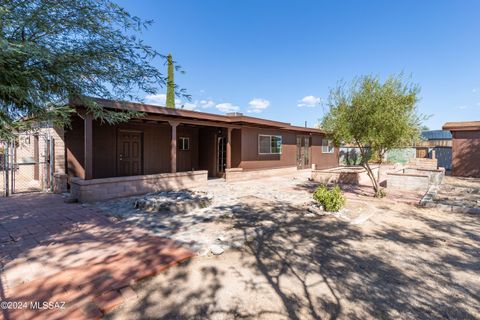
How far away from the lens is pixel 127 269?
2982 millimetres

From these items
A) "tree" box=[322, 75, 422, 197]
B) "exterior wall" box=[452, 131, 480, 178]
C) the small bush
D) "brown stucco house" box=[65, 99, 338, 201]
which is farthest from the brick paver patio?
"exterior wall" box=[452, 131, 480, 178]

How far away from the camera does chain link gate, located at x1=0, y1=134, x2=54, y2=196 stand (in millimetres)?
7341

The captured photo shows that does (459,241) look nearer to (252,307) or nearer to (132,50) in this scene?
(252,307)

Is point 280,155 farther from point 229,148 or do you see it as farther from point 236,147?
point 229,148

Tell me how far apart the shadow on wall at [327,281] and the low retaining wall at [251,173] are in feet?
21.4

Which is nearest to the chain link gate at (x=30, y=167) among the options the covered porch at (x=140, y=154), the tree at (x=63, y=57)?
the covered porch at (x=140, y=154)

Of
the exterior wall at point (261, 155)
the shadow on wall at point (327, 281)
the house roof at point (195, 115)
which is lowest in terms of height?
the shadow on wall at point (327, 281)

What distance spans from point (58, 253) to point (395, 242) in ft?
17.9

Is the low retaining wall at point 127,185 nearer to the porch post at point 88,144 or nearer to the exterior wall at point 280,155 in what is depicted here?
the porch post at point 88,144

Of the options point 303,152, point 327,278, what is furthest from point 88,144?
point 303,152

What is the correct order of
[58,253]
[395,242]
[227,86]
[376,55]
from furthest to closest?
1. [227,86]
2. [376,55]
3. [395,242]
4. [58,253]

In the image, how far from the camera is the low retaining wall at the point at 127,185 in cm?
669

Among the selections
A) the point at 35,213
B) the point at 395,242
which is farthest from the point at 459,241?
the point at 35,213

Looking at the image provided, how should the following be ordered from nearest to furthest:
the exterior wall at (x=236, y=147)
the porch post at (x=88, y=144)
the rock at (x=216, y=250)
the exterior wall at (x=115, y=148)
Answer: the rock at (x=216, y=250), the porch post at (x=88, y=144), the exterior wall at (x=115, y=148), the exterior wall at (x=236, y=147)
